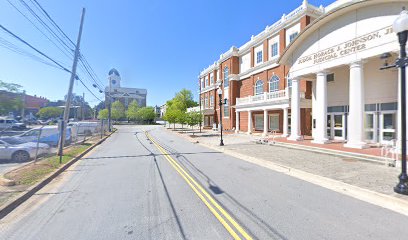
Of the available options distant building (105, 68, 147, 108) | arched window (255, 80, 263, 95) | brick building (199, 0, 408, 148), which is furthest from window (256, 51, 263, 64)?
distant building (105, 68, 147, 108)

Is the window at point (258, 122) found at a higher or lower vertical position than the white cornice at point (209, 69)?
lower

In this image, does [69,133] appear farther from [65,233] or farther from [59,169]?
[65,233]

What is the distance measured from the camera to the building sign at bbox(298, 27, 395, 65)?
11.3 metres

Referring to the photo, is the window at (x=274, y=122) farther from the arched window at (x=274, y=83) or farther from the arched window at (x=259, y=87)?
the arched window at (x=259, y=87)

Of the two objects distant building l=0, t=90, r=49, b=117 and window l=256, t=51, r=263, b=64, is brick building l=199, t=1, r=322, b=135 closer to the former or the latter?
window l=256, t=51, r=263, b=64

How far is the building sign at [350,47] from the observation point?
37.0ft

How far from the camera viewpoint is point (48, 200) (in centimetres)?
555

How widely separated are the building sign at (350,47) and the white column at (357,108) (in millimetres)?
974

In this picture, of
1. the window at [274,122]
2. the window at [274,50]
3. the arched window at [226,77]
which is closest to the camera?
the window at [274,122]

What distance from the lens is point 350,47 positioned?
12867 millimetres

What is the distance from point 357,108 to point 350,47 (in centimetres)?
384

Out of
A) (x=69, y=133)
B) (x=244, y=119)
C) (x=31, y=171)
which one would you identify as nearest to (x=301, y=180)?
(x=31, y=171)

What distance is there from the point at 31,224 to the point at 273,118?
25011 millimetres

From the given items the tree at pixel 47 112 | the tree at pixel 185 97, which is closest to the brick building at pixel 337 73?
the tree at pixel 185 97
